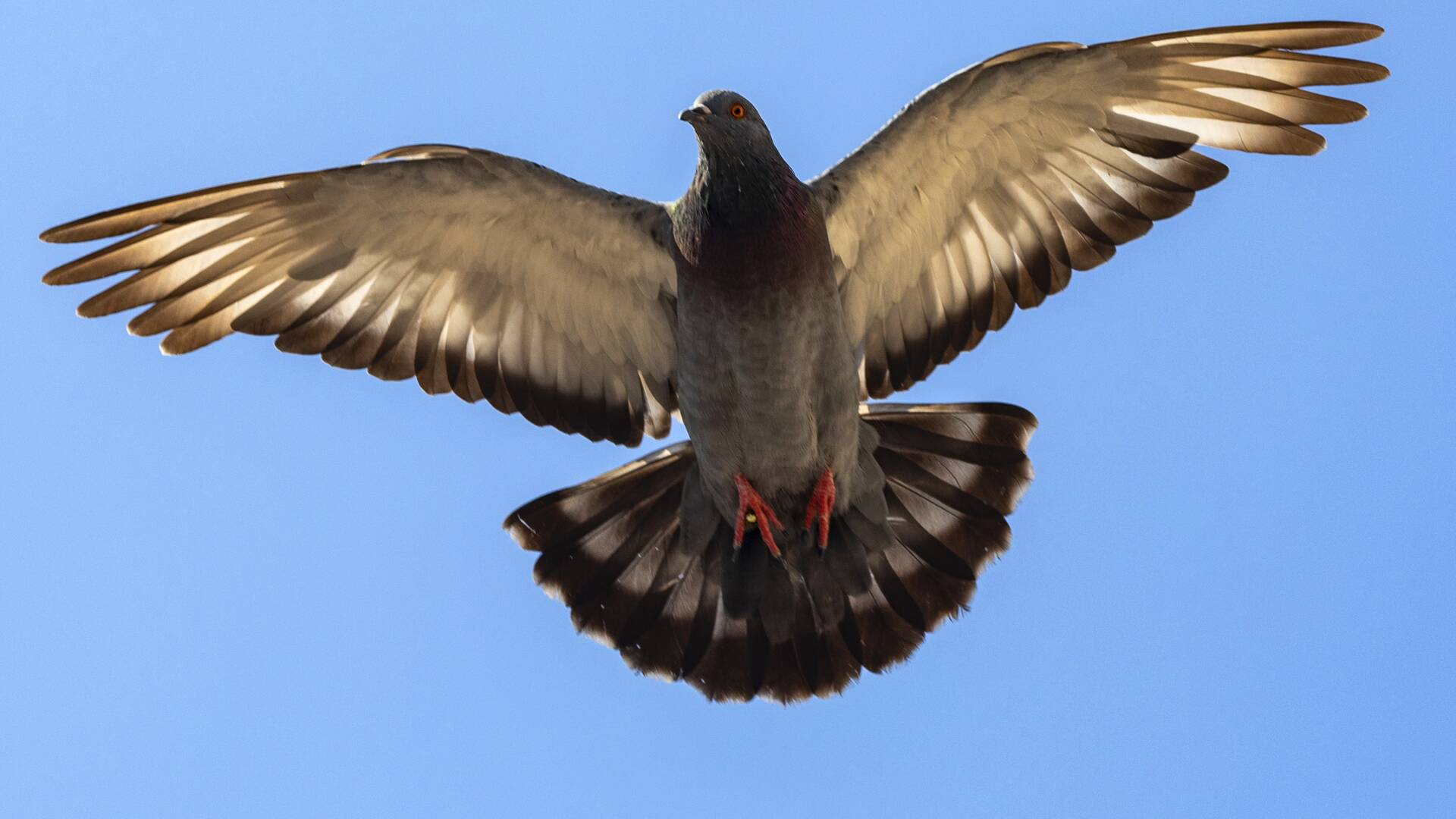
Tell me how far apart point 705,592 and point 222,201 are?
10.4 feet

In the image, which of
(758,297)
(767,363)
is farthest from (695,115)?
(767,363)

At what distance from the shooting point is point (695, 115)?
24.4ft

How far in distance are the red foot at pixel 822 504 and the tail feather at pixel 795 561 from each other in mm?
164

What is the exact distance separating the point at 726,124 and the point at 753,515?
202 centimetres

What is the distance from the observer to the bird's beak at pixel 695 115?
7.43m

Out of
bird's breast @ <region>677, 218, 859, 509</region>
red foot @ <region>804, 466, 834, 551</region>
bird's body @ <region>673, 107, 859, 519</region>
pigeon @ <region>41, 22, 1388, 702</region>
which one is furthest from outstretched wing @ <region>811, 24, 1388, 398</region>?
red foot @ <region>804, 466, 834, 551</region>

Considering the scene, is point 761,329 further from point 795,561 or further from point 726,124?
point 795,561

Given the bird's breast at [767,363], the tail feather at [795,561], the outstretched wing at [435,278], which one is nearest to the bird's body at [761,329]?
the bird's breast at [767,363]

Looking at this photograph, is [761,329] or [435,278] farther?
[435,278]

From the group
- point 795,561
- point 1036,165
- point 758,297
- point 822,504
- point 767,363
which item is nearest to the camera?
point 758,297

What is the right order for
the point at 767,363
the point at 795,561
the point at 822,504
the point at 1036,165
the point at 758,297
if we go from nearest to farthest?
the point at 758,297, the point at 767,363, the point at 1036,165, the point at 822,504, the point at 795,561

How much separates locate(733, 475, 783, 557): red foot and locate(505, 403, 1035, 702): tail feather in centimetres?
16

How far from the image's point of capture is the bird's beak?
24.4 ft

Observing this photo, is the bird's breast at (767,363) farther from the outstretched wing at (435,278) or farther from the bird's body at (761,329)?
the outstretched wing at (435,278)
